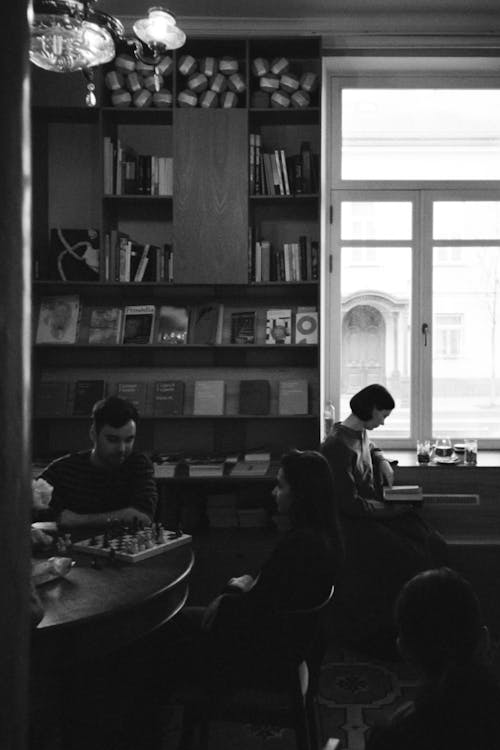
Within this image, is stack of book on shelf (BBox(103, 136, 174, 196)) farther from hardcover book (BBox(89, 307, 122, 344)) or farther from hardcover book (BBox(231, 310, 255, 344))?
hardcover book (BBox(231, 310, 255, 344))

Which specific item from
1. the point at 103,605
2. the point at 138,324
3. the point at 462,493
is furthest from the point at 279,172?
the point at 103,605

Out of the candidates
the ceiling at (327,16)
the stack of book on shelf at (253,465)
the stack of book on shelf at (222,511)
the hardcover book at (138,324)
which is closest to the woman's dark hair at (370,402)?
the stack of book on shelf at (253,465)

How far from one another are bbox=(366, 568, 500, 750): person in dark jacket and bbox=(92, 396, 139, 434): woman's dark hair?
5.35 ft

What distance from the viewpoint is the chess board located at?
92.3 inches

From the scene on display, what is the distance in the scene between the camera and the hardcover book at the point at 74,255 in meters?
4.29

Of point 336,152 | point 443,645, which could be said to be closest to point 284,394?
point 336,152

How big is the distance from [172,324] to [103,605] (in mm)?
2694

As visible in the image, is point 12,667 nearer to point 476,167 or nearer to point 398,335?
point 398,335

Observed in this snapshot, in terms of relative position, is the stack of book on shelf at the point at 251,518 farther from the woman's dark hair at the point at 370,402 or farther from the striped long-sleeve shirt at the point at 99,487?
the striped long-sleeve shirt at the point at 99,487

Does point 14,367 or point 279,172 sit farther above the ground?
point 279,172

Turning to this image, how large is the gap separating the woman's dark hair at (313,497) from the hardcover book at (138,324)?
2.14 metres

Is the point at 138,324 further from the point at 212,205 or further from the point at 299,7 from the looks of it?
the point at 299,7

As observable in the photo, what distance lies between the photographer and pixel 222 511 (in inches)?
165

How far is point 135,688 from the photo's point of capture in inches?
89.8
